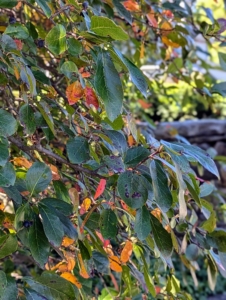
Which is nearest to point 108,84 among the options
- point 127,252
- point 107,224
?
point 107,224

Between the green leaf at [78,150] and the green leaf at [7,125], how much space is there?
4.7 inches

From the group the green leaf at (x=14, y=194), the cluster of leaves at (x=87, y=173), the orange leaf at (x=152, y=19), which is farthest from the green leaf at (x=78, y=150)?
the orange leaf at (x=152, y=19)

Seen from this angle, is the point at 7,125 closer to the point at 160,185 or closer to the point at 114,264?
the point at 160,185

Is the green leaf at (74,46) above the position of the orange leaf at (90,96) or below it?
above

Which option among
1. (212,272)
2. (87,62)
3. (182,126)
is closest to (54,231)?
(87,62)

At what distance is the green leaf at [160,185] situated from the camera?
0.63m

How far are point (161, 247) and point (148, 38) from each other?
3.58 feet

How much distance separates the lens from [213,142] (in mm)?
4348

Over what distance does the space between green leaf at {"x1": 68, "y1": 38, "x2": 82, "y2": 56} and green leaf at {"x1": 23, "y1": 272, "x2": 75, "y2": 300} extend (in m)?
0.37

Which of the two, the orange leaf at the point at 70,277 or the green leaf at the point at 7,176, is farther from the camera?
the orange leaf at the point at 70,277

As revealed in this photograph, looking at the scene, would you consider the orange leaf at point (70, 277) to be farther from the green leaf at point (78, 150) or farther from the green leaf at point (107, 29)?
the green leaf at point (107, 29)

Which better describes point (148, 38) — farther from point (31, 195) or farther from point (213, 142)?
point (213, 142)

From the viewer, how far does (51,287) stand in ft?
2.32

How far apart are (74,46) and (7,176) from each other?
24cm
